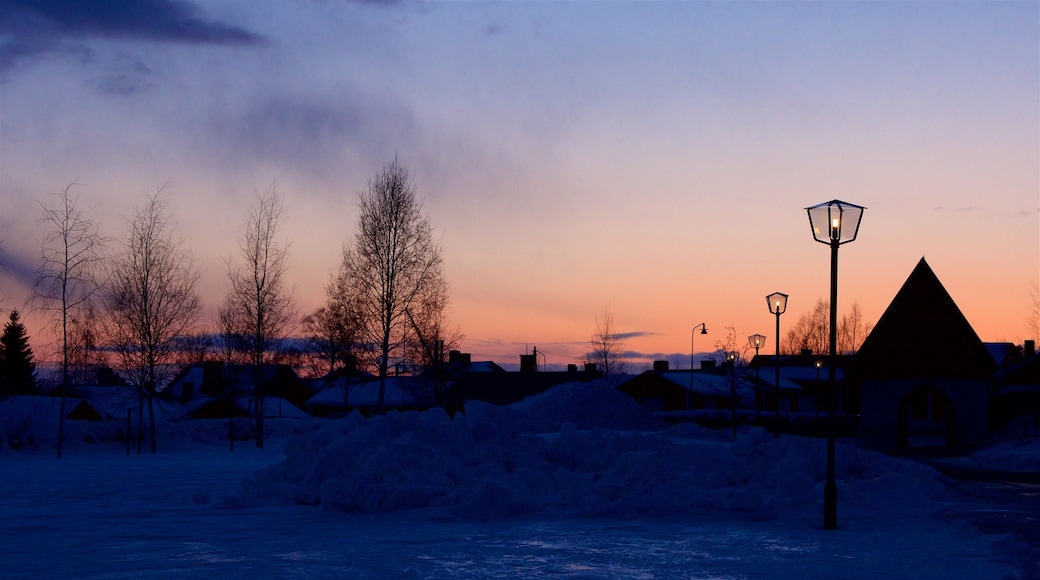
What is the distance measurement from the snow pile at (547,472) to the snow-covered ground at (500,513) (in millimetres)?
42

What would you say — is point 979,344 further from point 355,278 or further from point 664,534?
point 664,534

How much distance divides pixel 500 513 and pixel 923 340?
29.3 metres

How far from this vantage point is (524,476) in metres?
18.5

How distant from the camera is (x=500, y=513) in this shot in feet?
53.5

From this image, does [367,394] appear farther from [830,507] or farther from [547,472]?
[830,507]

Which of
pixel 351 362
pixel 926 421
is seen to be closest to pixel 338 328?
pixel 351 362

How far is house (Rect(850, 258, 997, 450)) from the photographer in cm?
3953

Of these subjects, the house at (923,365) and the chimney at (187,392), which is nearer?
the house at (923,365)

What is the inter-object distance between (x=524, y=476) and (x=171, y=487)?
834cm

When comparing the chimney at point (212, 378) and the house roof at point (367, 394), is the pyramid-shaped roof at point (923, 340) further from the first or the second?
the chimney at point (212, 378)

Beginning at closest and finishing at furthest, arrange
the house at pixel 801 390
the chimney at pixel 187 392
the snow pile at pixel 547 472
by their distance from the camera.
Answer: the snow pile at pixel 547 472 → the chimney at pixel 187 392 → the house at pixel 801 390

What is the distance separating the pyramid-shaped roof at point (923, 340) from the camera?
130 feet

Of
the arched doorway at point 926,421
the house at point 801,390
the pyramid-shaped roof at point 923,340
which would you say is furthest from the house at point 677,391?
the pyramid-shaped roof at point 923,340

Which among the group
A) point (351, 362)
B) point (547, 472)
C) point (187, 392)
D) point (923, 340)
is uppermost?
point (923, 340)
